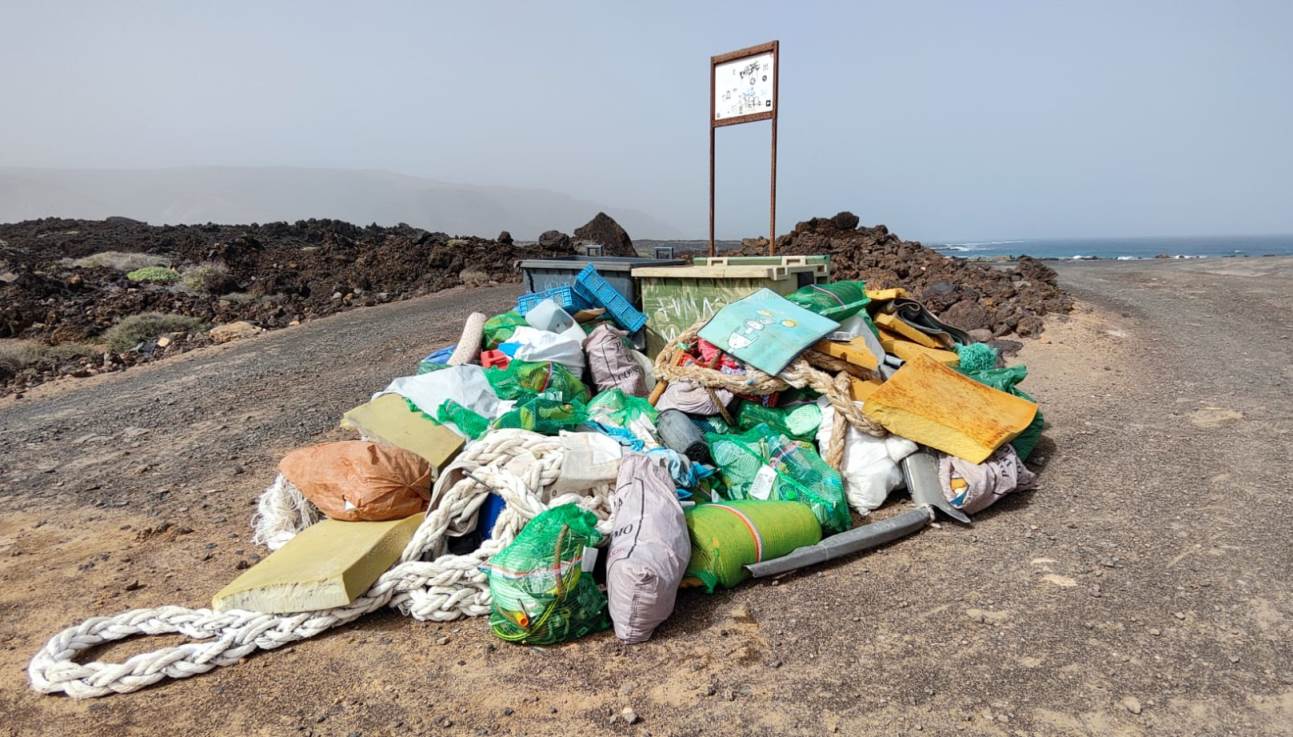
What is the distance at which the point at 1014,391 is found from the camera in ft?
14.9

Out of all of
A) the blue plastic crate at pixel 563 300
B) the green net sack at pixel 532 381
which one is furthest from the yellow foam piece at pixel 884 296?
the green net sack at pixel 532 381

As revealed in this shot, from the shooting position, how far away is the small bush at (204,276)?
14.5m

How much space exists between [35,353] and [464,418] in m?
9.45

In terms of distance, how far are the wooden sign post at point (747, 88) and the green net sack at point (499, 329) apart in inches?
103

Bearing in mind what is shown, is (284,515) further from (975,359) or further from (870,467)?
(975,359)

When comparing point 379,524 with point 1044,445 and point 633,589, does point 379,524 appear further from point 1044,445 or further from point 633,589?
point 1044,445

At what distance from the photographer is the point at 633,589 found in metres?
2.52

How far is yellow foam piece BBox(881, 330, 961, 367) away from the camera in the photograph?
182 inches

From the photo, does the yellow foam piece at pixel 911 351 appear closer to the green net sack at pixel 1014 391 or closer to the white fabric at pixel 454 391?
the green net sack at pixel 1014 391

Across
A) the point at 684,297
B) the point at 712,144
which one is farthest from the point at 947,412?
the point at 712,144

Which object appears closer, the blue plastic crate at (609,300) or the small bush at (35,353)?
the blue plastic crate at (609,300)

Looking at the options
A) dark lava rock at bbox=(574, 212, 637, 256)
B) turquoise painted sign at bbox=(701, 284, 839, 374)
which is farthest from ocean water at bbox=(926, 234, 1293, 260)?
turquoise painted sign at bbox=(701, 284, 839, 374)

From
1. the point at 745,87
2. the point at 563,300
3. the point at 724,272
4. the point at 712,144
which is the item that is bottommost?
the point at 563,300

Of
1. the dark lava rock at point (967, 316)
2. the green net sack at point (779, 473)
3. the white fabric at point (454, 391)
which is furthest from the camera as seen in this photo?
the dark lava rock at point (967, 316)
